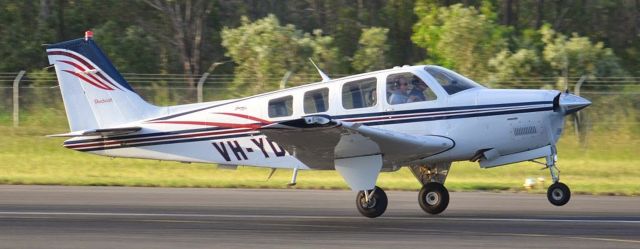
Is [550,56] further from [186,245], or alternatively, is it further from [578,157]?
[186,245]

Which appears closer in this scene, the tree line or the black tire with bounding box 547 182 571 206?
the black tire with bounding box 547 182 571 206

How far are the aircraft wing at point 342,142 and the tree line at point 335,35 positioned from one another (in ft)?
45.5

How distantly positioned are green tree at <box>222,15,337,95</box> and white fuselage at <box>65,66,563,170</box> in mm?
13009

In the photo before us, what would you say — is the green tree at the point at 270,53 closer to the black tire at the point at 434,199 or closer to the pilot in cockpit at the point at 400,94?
the black tire at the point at 434,199

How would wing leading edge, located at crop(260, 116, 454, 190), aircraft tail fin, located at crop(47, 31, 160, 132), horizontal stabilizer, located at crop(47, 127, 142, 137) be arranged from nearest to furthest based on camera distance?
wing leading edge, located at crop(260, 116, 454, 190) → horizontal stabilizer, located at crop(47, 127, 142, 137) → aircraft tail fin, located at crop(47, 31, 160, 132)

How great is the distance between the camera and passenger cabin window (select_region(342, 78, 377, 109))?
14188mm

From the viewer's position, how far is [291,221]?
1387 cm

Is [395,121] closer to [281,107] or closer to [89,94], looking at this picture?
[281,107]

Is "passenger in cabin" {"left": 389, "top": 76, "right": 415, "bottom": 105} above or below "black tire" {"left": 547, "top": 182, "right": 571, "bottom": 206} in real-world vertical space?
above

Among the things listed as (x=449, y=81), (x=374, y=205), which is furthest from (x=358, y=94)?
(x=374, y=205)

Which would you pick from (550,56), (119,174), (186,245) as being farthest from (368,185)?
(550,56)

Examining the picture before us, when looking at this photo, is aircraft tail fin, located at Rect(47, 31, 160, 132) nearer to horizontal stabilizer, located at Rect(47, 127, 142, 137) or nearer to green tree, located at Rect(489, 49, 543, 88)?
horizontal stabilizer, located at Rect(47, 127, 142, 137)

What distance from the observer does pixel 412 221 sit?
13.9m

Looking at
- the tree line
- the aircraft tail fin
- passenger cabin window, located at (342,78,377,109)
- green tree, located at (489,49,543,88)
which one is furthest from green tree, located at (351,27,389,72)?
passenger cabin window, located at (342,78,377,109)
